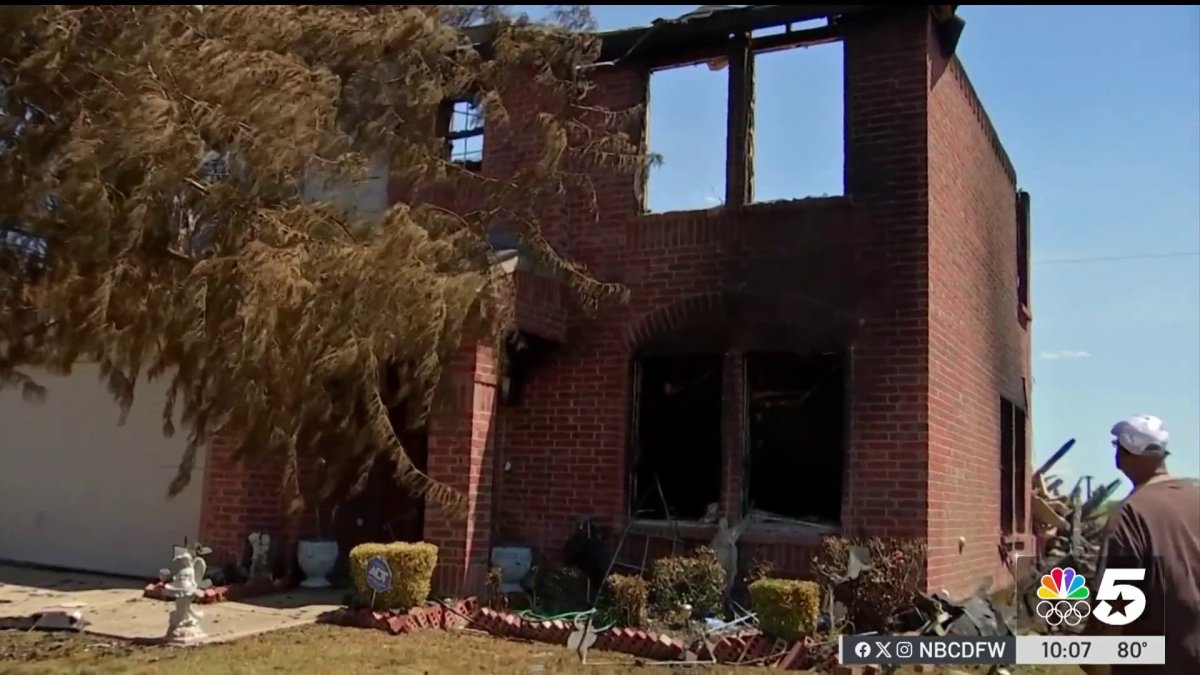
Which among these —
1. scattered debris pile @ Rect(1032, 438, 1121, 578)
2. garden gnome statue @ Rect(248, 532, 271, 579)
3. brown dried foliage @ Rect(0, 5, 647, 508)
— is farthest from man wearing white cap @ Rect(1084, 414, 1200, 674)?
scattered debris pile @ Rect(1032, 438, 1121, 578)

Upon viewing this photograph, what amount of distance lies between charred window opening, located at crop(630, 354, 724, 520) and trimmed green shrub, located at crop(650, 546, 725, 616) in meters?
1.03

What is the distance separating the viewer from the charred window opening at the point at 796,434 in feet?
29.1

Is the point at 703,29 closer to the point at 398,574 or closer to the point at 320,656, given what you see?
the point at 398,574

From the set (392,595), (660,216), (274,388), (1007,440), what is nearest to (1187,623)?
(274,388)

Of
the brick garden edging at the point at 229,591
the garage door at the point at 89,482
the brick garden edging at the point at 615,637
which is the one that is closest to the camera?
the brick garden edging at the point at 615,637

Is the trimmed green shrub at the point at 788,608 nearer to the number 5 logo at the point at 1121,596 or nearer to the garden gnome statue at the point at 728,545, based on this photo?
the garden gnome statue at the point at 728,545

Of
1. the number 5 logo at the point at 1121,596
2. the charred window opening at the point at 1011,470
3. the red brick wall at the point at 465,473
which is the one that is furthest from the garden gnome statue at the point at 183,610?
the charred window opening at the point at 1011,470

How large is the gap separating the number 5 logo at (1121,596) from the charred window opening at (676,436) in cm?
584

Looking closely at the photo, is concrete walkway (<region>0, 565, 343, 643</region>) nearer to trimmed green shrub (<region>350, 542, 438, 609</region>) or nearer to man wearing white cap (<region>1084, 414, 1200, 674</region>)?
trimmed green shrub (<region>350, 542, 438, 609</region>)

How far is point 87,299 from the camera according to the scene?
564cm

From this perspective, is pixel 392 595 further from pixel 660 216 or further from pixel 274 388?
pixel 660 216

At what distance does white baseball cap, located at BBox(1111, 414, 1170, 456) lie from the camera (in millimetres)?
3494

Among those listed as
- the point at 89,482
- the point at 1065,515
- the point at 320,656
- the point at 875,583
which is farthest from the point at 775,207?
the point at 1065,515

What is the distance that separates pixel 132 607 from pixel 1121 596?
8.21m
